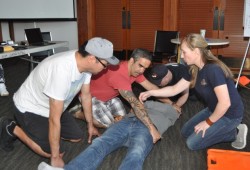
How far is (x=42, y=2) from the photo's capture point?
580 cm

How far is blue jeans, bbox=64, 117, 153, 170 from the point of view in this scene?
1.90 m

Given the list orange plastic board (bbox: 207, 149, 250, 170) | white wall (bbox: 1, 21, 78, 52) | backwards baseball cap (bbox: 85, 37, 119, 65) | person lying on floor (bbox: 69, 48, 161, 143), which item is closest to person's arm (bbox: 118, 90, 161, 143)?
person lying on floor (bbox: 69, 48, 161, 143)

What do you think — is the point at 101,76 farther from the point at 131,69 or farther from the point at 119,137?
the point at 119,137

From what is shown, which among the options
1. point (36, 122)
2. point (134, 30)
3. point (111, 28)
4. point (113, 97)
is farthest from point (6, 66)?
point (36, 122)

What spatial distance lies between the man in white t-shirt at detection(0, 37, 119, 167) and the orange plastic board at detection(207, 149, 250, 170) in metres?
0.95

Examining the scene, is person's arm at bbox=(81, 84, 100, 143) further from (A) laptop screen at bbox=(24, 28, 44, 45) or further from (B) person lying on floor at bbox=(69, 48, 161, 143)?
(A) laptop screen at bbox=(24, 28, 44, 45)

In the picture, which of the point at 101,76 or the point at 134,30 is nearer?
the point at 101,76

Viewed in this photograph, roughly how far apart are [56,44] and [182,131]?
9.58ft

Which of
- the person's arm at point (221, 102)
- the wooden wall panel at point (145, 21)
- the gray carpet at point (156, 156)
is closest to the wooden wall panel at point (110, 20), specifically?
the wooden wall panel at point (145, 21)

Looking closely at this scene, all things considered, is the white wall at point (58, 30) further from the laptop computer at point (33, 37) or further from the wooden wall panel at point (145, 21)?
the laptop computer at point (33, 37)

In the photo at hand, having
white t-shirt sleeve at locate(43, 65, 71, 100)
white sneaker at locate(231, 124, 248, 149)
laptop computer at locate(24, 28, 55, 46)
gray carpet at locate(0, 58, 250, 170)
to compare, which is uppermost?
laptop computer at locate(24, 28, 55, 46)

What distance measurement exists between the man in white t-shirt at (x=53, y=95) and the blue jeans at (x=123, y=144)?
0.23m

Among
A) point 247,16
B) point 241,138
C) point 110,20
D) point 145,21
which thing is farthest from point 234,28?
point 241,138

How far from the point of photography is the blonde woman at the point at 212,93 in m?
2.07
